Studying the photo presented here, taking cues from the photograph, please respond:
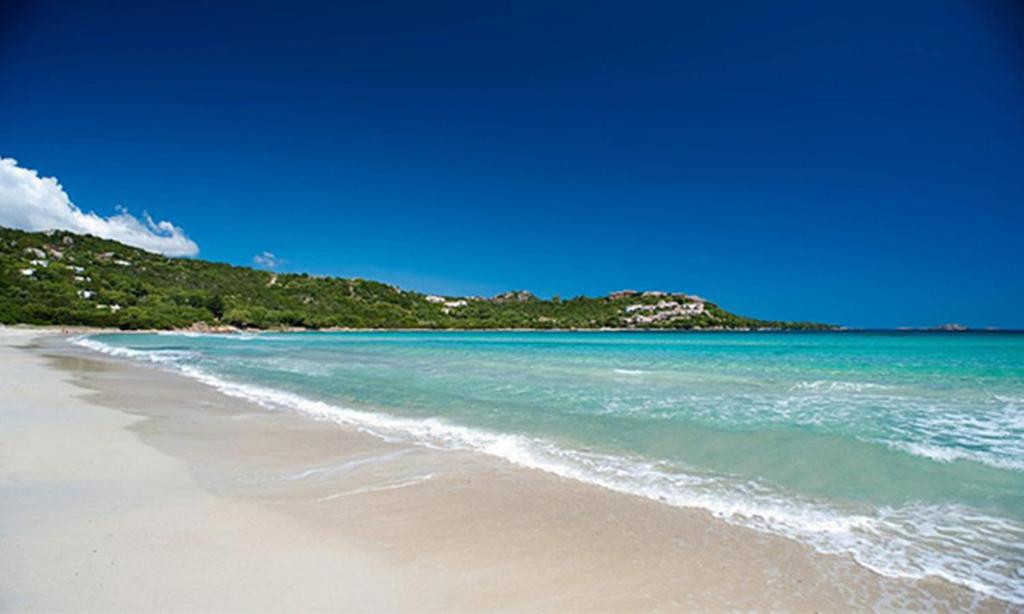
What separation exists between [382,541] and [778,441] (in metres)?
6.29

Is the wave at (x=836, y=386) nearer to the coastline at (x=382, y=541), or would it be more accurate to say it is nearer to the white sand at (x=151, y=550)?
the coastline at (x=382, y=541)

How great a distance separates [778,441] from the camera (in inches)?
287

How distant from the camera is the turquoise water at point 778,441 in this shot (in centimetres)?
A: 409

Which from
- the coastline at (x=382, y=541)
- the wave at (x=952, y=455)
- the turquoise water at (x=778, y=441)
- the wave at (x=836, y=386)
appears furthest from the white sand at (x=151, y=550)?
the wave at (x=836, y=386)

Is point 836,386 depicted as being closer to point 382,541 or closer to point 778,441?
point 778,441

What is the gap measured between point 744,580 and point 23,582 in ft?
15.3

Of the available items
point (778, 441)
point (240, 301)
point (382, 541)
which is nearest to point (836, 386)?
point (778, 441)

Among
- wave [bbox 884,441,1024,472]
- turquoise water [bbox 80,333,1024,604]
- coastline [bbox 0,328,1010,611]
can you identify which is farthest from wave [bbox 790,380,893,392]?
coastline [bbox 0,328,1010,611]

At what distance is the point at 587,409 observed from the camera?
1009cm

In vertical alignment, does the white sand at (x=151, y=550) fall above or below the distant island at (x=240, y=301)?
below

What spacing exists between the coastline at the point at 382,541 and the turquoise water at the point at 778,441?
59 centimetres

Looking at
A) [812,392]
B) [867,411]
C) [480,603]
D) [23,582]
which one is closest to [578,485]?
[480,603]

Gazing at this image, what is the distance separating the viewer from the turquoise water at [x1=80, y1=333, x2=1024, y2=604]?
4.09m

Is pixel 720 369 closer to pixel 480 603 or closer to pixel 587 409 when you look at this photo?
pixel 587 409
